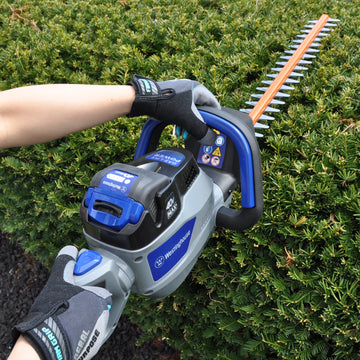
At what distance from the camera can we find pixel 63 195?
98.4 inches

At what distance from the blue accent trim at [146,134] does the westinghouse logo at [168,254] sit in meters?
0.53

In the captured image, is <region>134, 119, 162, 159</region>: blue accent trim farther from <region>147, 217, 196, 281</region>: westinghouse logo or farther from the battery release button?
the battery release button

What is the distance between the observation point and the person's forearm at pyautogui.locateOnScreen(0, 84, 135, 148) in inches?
60.2

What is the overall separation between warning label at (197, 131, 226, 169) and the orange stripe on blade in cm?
41

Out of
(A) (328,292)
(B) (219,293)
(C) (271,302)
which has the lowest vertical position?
(B) (219,293)

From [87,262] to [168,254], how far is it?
31 cm

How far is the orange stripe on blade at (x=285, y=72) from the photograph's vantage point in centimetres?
228

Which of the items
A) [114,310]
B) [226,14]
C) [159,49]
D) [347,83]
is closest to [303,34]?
[226,14]

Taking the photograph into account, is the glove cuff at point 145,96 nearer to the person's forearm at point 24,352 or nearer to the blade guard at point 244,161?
the blade guard at point 244,161

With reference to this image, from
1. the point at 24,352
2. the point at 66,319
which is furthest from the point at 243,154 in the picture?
the point at 24,352

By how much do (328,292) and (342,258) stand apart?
0.53 ft

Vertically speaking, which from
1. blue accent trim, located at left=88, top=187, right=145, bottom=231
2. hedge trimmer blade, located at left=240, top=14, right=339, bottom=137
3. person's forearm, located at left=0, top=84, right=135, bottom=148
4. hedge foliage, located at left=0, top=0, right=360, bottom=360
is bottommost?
hedge foliage, located at left=0, top=0, right=360, bottom=360

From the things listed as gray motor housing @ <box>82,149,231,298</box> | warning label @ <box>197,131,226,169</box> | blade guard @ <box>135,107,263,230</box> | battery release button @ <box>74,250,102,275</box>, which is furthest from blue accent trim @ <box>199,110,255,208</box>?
battery release button @ <box>74,250,102,275</box>

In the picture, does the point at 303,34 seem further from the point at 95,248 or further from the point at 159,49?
the point at 95,248
